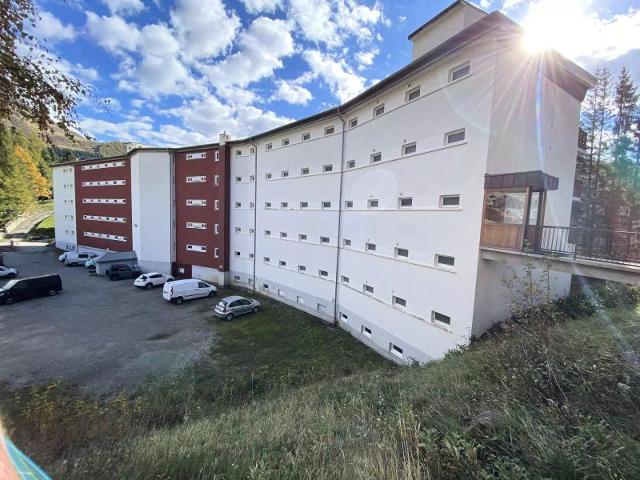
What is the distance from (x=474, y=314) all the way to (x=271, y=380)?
793cm

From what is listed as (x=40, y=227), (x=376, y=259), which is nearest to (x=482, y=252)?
(x=376, y=259)

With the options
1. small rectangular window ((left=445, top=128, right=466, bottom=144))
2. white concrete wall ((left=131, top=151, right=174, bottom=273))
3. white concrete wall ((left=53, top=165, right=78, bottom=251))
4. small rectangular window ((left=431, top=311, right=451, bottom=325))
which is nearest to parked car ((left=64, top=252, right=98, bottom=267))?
white concrete wall ((left=53, top=165, right=78, bottom=251))

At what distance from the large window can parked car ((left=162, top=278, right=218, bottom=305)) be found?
20076mm

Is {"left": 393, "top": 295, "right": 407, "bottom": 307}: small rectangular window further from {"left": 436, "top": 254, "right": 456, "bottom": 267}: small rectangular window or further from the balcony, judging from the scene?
the balcony

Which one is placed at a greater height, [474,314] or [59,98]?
[59,98]

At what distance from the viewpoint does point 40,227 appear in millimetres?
51344

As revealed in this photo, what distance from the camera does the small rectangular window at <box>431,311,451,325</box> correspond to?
31.9 ft

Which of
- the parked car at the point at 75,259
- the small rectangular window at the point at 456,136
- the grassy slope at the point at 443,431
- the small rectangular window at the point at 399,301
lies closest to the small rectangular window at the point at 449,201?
the small rectangular window at the point at 456,136

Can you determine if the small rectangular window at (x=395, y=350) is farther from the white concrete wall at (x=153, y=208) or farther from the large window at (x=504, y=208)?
the white concrete wall at (x=153, y=208)

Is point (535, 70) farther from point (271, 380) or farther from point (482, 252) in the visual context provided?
point (271, 380)

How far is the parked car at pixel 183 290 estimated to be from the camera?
20.0 m

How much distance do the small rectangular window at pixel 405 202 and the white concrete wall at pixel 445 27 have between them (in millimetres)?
7043

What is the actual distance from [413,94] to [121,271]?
1158 inches

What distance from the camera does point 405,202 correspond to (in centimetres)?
1180
